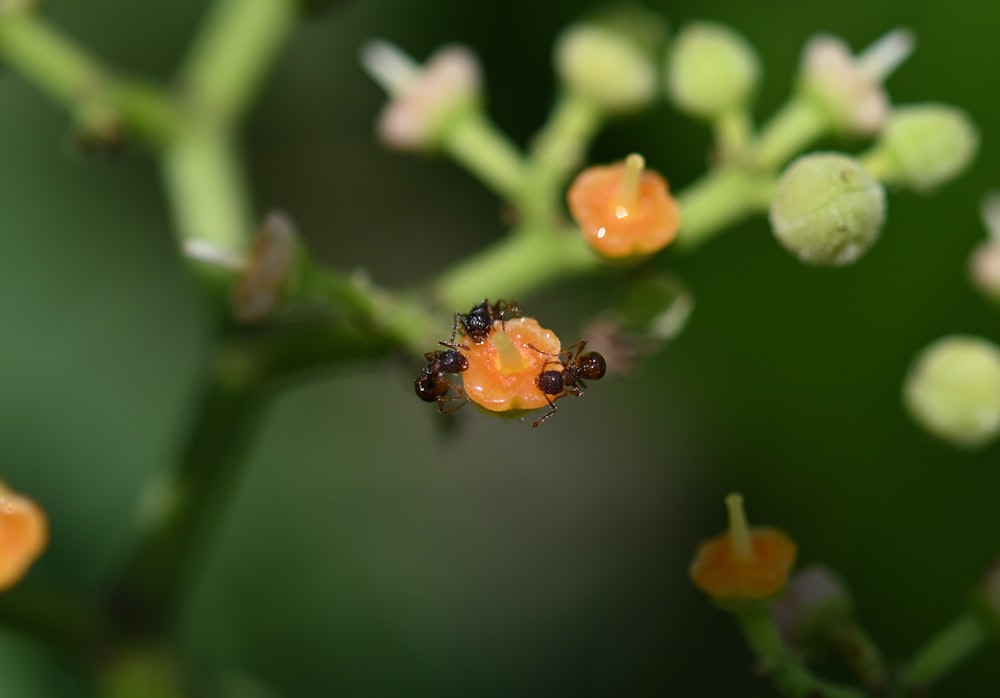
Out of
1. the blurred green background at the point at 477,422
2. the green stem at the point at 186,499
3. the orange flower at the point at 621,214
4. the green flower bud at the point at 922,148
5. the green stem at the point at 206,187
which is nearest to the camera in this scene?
the orange flower at the point at 621,214

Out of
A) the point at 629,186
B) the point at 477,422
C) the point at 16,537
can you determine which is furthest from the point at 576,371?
the point at 477,422

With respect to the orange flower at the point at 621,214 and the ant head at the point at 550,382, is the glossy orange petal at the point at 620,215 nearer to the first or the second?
the orange flower at the point at 621,214

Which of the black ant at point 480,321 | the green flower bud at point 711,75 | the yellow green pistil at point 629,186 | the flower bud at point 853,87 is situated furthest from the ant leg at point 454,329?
the flower bud at point 853,87

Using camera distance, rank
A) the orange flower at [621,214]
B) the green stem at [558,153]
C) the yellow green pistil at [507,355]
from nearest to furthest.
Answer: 1. the yellow green pistil at [507,355]
2. the orange flower at [621,214]
3. the green stem at [558,153]

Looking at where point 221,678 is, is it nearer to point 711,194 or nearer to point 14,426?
point 14,426

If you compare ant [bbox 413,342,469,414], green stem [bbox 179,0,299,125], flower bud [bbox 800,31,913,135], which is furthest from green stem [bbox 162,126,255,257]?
flower bud [bbox 800,31,913,135]

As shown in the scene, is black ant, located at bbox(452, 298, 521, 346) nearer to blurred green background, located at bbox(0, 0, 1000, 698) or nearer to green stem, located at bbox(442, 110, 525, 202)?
green stem, located at bbox(442, 110, 525, 202)
